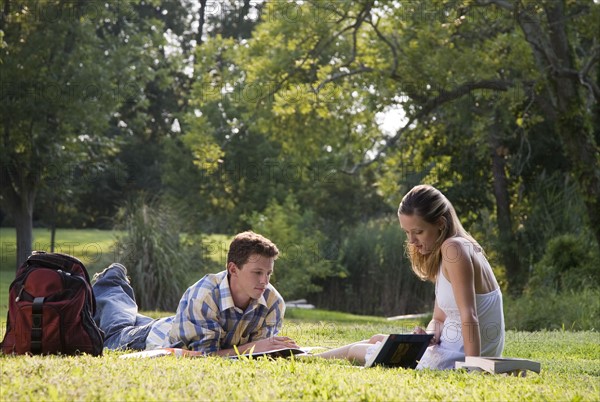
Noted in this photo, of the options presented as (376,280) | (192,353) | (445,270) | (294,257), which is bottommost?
(376,280)

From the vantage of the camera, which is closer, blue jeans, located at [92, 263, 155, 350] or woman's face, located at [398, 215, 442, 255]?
woman's face, located at [398, 215, 442, 255]

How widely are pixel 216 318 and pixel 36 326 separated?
1362mm

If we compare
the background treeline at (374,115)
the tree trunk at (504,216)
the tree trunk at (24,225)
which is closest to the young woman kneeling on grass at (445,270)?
the background treeline at (374,115)

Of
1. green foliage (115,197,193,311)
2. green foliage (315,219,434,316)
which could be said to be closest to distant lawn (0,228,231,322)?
green foliage (115,197,193,311)

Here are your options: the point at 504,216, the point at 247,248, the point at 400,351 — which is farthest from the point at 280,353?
the point at 504,216

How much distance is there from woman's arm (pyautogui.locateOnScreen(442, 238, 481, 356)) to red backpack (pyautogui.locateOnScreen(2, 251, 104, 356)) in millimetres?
2366

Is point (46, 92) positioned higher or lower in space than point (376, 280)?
higher

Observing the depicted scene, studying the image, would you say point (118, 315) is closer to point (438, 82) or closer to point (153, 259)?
point (153, 259)

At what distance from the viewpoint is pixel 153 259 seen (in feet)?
58.1

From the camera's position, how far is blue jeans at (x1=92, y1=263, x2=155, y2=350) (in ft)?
25.6

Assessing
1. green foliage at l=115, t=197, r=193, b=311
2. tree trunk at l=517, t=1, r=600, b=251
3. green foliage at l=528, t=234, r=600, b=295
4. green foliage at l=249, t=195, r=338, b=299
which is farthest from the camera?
green foliage at l=249, t=195, r=338, b=299

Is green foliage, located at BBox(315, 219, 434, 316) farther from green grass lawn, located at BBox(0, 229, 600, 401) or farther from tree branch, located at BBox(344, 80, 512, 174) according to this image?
green grass lawn, located at BBox(0, 229, 600, 401)

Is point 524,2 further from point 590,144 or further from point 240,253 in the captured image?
point 240,253

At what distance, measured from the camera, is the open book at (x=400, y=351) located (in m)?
5.76
